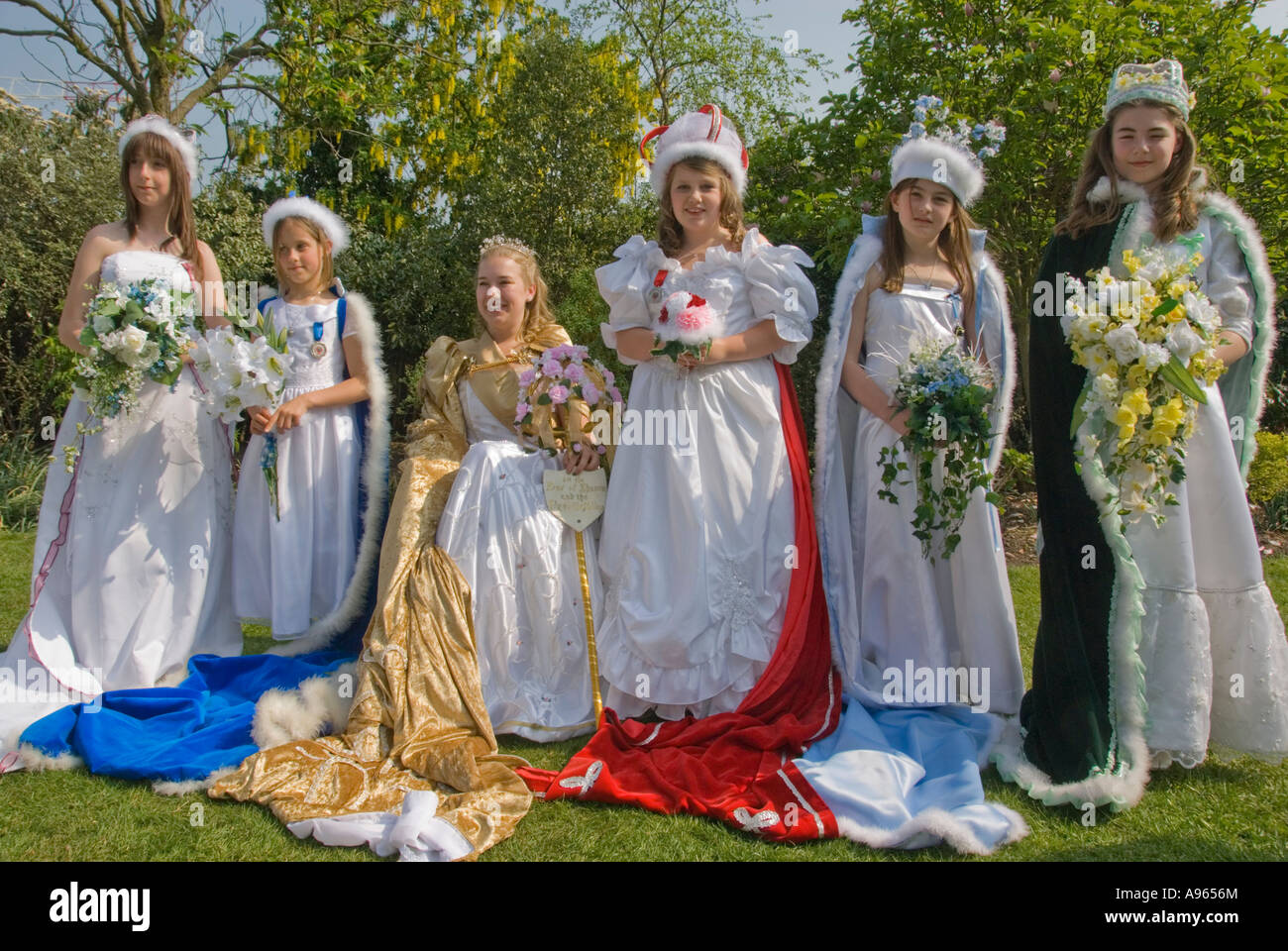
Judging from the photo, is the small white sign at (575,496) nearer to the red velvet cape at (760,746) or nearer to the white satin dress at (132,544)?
the red velvet cape at (760,746)

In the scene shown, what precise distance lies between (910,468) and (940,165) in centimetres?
116

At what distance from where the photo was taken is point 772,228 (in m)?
7.20

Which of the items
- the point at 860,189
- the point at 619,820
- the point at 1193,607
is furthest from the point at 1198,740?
the point at 860,189

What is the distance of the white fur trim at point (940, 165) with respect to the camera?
369cm

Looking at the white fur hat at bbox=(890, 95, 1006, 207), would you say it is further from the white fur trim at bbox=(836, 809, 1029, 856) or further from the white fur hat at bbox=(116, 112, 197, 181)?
the white fur hat at bbox=(116, 112, 197, 181)

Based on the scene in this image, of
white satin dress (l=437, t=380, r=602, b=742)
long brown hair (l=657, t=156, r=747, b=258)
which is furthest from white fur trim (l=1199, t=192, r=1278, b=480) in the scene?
white satin dress (l=437, t=380, r=602, b=742)

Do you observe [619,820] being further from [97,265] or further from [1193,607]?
[97,265]

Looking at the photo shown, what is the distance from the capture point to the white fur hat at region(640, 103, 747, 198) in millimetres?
3930

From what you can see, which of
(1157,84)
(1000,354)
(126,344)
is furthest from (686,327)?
(126,344)

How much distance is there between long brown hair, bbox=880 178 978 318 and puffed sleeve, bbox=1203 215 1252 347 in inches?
32.7

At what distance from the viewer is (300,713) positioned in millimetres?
3551

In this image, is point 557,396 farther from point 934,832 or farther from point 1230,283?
point 1230,283

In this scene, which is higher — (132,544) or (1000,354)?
(1000,354)

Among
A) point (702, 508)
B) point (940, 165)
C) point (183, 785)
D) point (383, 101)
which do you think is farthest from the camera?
point (383, 101)
